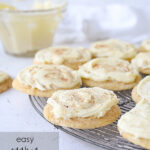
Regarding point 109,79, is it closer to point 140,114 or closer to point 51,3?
point 140,114

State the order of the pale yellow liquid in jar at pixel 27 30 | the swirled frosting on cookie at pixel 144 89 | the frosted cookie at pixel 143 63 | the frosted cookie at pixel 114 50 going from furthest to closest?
the pale yellow liquid in jar at pixel 27 30
the frosted cookie at pixel 114 50
the frosted cookie at pixel 143 63
the swirled frosting on cookie at pixel 144 89

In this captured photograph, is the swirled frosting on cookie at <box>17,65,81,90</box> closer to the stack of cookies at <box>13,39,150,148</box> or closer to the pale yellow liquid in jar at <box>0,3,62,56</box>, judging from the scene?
the stack of cookies at <box>13,39,150,148</box>

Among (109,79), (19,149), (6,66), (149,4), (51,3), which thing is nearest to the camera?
(19,149)

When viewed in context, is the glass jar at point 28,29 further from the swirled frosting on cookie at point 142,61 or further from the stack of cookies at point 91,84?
the swirled frosting on cookie at point 142,61

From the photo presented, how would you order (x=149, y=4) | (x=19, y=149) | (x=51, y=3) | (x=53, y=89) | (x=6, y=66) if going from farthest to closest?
(x=149, y=4) < (x=51, y=3) < (x=6, y=66) < (x=53, y=89) < (x=19, y=149)

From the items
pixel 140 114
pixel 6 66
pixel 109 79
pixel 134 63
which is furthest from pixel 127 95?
pixel 6 66

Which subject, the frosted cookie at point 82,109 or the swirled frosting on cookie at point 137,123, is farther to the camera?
the frosted cookie at point 82,109

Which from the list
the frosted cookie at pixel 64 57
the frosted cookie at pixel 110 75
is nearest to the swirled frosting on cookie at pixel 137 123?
the frosted cookie at pixel 110 75
